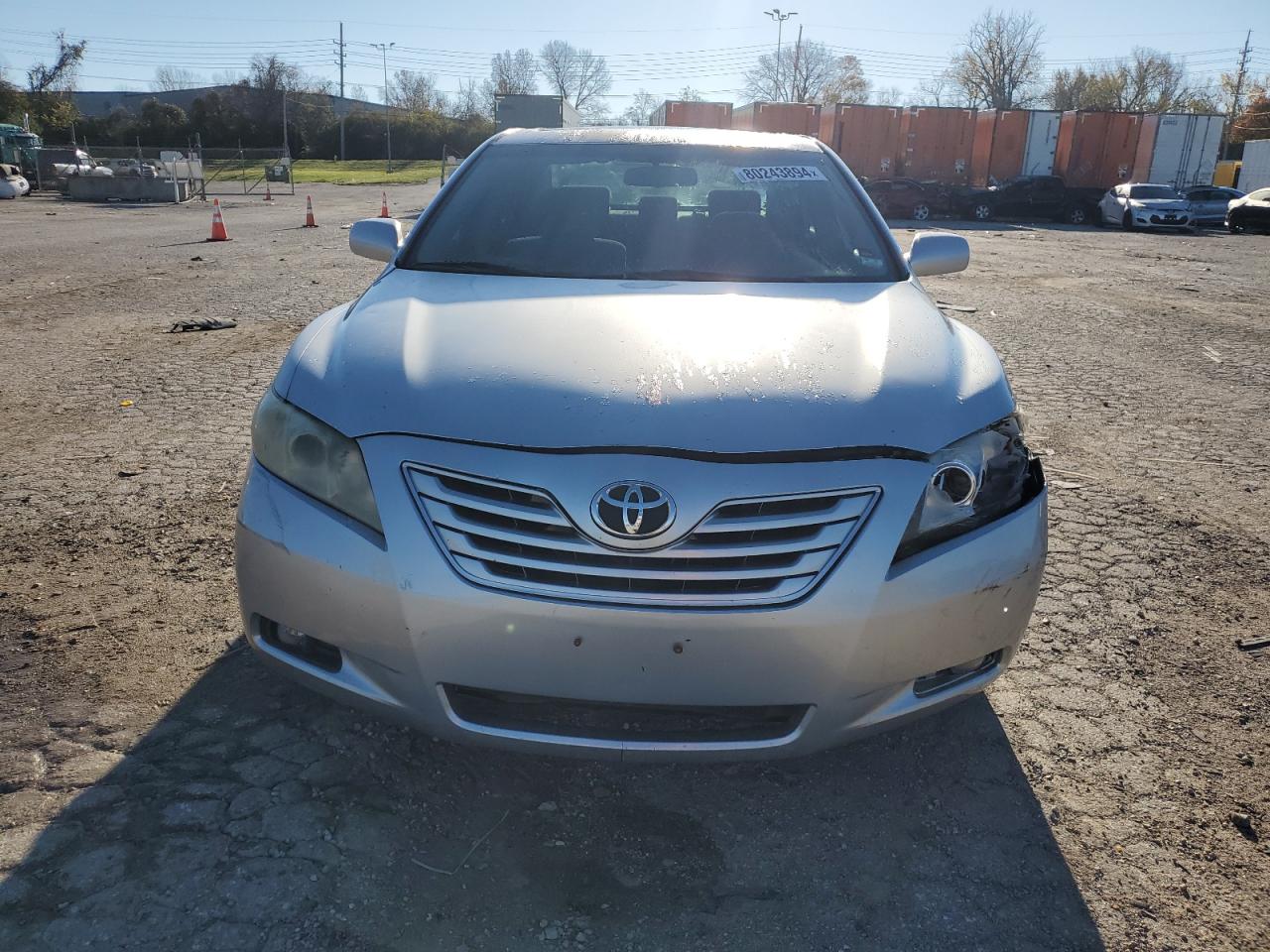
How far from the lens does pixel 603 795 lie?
229 cm

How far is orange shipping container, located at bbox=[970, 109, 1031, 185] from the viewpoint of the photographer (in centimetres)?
3434

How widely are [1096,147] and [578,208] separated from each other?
37163 mm

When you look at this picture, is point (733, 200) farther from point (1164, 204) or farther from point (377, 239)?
point (1164, 204)

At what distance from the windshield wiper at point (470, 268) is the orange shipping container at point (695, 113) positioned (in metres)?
34.3

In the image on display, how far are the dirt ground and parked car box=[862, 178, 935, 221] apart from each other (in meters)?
28.3

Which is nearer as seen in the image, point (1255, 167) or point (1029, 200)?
point (1029, 200)

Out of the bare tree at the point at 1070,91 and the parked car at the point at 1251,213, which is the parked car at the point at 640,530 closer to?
the parked car at the point at 1251,213

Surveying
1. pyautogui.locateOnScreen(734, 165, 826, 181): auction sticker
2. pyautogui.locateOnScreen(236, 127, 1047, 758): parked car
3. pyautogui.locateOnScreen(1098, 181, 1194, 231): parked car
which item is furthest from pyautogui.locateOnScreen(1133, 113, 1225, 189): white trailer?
pyautogui.locateOnScreen(236, 127, 1047, 758): parked car

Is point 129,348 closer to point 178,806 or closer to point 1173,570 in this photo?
point 178,806

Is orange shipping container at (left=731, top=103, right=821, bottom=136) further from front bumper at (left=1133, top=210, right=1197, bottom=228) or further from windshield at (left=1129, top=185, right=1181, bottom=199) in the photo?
front bumper at (left=1133, top=210, right=1197, bottom=228)

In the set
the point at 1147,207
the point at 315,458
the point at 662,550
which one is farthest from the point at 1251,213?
the point at 315,458

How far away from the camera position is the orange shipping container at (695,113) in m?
35.4

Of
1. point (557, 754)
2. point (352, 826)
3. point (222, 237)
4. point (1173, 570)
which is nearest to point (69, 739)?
point (352, 826)

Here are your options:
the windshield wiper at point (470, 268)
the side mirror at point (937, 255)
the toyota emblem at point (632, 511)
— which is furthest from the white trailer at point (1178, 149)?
the toyota emblem at point (632, 511)
